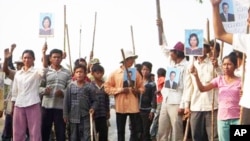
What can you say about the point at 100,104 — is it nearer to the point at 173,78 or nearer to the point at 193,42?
the point at 173,78

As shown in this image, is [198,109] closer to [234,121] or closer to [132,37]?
[234,121]

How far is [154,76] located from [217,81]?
448 centimetres

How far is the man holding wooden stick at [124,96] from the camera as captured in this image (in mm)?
7242

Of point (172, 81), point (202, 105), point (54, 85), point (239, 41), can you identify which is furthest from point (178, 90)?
point (239, 41)

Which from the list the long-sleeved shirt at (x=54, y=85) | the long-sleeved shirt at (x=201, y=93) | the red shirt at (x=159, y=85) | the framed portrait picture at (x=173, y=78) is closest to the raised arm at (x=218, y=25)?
the long-sleeved shirt at (x=201, y=93)

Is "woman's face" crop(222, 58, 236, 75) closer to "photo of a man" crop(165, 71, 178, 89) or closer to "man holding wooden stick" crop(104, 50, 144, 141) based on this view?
"photo of a man" crop(165, 71, 178, 89)

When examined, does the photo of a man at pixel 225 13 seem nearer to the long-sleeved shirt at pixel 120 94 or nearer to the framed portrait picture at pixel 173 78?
the framed portrait picture at pixel 173 78

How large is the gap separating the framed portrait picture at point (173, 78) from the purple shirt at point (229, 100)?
119cm

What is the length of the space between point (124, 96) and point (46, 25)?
171 centimetres

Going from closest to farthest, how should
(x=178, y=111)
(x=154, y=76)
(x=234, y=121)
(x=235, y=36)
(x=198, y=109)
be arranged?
(x=235, y=36)
(x=234, y=121)
(x=198, y=109)
(x=178, y=111)
(x=154, y=76)

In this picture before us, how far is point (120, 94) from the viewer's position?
7.30 metres

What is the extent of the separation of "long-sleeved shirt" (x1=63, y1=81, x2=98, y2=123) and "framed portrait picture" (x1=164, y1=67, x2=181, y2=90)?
1.22 meters

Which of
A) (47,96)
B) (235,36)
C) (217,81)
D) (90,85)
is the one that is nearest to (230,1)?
(217,81)

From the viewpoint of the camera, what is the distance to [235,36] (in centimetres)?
395
